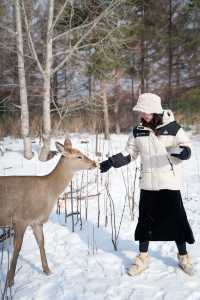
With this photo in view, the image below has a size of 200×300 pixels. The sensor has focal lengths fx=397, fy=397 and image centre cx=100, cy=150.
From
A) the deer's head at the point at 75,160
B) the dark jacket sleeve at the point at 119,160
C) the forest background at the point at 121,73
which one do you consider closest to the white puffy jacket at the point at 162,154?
the dark jacket sleeve at the point at 119,160

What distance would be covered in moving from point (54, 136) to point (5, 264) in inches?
436

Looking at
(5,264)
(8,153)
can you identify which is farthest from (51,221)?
(8,153)

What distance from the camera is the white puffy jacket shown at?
4418 mm

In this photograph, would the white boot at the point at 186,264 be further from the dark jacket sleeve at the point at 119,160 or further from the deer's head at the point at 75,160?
the deer's head at the point at 75,160

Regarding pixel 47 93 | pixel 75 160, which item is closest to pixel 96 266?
pixel 75 160

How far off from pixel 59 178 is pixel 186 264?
71.7 inches

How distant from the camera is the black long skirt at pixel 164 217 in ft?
14.6

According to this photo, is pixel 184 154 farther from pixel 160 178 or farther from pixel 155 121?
pixel 155 121

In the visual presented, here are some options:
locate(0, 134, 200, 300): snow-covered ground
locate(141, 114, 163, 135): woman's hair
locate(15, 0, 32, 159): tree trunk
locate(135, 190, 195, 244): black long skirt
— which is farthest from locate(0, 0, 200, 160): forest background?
locate(135, 190, 195, 244): black long skirt

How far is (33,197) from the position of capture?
4.66 meters

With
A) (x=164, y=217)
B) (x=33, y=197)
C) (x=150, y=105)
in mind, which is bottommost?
(x=164, y=217)

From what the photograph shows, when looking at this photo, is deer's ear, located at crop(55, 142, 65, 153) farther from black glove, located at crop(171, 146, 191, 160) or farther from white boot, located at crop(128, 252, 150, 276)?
white boot, located at crop(128, 252, 150, 276)

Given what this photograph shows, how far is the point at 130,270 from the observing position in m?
4.60

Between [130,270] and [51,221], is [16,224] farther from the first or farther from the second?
[51,221]
